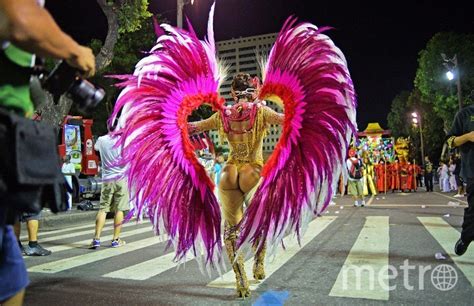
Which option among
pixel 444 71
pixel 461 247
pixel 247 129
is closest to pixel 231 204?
pixel 247 129

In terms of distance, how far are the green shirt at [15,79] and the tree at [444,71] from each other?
3944 cm

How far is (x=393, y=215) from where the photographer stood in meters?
10.6

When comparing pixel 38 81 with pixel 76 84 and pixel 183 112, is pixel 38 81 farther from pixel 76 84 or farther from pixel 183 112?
pixel 183 112

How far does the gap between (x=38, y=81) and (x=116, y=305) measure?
2637 millimetres

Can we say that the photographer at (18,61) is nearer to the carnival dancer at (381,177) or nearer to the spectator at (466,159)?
the spectator at (466,159)

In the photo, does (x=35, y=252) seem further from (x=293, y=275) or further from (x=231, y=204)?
(x=293, y=275)

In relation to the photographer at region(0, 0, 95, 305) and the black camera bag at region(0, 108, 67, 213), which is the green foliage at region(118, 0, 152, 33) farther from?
the black camera bag at region(0, 108, 67, 213)

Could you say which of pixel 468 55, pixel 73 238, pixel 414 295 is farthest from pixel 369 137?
pixel 414 295

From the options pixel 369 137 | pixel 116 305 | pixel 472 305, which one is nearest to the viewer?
pixel 472 305

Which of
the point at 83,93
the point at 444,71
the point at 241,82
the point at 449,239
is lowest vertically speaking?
the point at 449,239

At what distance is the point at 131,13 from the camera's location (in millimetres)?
13000

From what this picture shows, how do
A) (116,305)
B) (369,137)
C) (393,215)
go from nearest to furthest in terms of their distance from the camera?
(116,305) → (393,215) → (369,137)

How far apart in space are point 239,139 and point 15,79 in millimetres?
2662

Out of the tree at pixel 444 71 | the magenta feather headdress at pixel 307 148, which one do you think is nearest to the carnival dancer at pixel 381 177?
the tree at pixel 444 71
